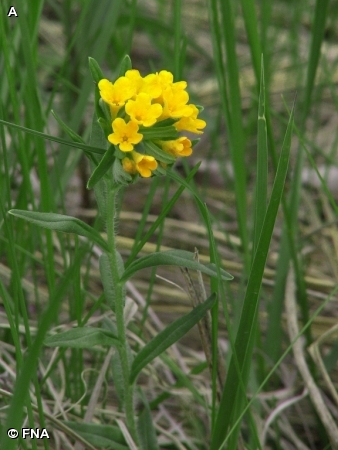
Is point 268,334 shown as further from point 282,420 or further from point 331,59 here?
point 331,59

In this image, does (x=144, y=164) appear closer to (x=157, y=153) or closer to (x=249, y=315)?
(x=157, y=153)

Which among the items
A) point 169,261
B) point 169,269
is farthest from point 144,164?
point 169,269

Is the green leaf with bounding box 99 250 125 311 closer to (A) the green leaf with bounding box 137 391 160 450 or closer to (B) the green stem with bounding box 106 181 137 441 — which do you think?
(B) the green stem with bounding box 106 181 137 441

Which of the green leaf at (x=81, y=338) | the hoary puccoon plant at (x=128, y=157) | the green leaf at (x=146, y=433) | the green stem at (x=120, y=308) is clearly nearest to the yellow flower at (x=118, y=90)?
the hoary puccoon plant at (x=128, y=157)

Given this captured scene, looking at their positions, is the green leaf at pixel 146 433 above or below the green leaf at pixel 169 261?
below

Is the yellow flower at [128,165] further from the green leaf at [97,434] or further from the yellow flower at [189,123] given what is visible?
the green leaf at [97,434]

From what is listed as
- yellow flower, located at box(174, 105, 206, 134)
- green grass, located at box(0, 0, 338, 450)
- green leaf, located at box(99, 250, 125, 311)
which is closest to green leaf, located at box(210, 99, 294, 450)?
green grass, located at box(0, 0, 338, 450)

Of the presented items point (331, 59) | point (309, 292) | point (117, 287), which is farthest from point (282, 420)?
point (331, 59)
